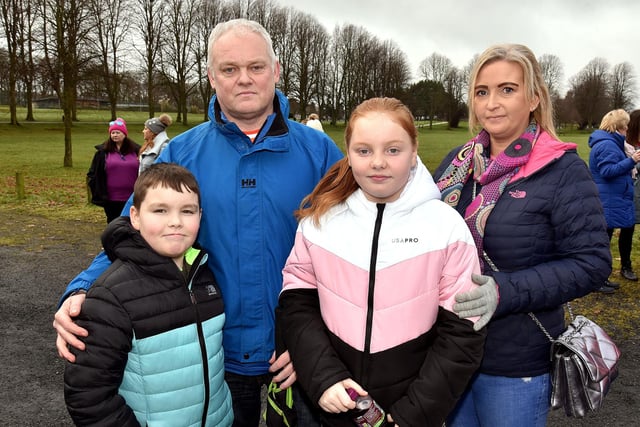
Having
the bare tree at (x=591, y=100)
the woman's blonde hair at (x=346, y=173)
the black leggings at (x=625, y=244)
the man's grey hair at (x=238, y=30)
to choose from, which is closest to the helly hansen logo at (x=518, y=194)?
the woman's blonde hair at (x=346, y=173)

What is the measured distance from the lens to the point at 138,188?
2.27 metres

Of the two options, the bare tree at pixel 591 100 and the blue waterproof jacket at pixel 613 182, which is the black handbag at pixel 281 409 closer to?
the blue waterproof jacket at pixel 613 182

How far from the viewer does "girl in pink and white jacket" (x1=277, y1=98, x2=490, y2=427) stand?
187cm

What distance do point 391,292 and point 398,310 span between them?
69 millimetres

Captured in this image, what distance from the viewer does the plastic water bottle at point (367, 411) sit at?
1.89 m

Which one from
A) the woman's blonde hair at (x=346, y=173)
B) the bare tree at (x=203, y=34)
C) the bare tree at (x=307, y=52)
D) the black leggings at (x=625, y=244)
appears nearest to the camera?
the woman's blonde hair at (x=346, y=173)

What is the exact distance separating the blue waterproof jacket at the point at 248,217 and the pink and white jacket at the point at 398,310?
38cm

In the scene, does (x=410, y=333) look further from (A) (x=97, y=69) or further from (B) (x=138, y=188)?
(A) (x=97, y=69)

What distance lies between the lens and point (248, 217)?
2311mm

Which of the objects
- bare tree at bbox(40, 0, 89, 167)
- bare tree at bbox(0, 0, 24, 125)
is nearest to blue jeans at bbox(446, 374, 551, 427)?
bare tree at bbox(40, 0, 89, 167)

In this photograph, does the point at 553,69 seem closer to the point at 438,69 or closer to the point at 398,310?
the point at 438,69

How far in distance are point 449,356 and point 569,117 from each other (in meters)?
89.4

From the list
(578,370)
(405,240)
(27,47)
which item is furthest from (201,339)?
(27,47)

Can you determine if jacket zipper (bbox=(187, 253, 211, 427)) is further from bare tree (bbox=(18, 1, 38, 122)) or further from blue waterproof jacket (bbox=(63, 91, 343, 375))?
bare tree (bbox=(18, 1, 38, 122))
